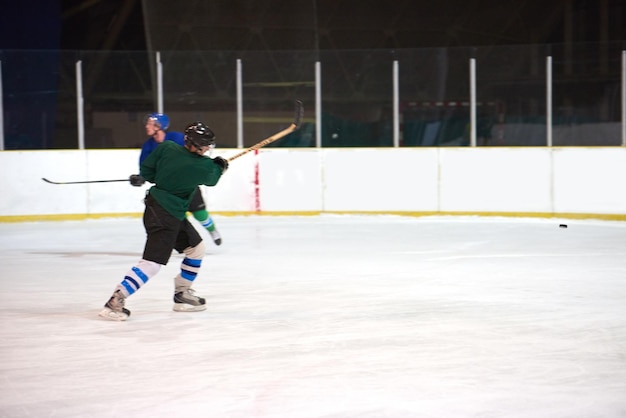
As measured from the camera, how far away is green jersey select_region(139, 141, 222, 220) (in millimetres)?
4961

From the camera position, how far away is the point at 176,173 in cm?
496

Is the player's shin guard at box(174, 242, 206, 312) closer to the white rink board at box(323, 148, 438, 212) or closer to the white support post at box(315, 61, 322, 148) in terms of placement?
the white rink board at box(323, 148, 438, 212)

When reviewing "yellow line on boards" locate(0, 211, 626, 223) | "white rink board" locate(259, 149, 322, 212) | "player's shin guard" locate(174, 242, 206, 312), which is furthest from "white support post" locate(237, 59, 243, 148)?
"player's shin guard" locate(174, 242, 206, 312)

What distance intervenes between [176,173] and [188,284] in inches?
27.0

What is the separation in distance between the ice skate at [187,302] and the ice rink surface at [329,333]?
2.9 inches

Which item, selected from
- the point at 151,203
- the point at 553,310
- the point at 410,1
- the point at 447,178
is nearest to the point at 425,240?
the point at 447,178

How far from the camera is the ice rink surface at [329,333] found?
11.1ft

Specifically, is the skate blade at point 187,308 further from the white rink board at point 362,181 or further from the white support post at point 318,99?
the white support post at point 318,99

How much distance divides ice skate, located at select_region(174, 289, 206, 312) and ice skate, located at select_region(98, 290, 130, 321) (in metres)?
0.37

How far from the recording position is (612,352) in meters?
4.13

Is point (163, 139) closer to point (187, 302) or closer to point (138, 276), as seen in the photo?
point (187, 302)

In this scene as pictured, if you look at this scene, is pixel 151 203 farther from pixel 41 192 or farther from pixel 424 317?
pixel 41 192

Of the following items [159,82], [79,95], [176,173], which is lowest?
[176,173]

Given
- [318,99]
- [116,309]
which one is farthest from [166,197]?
[318,99]
